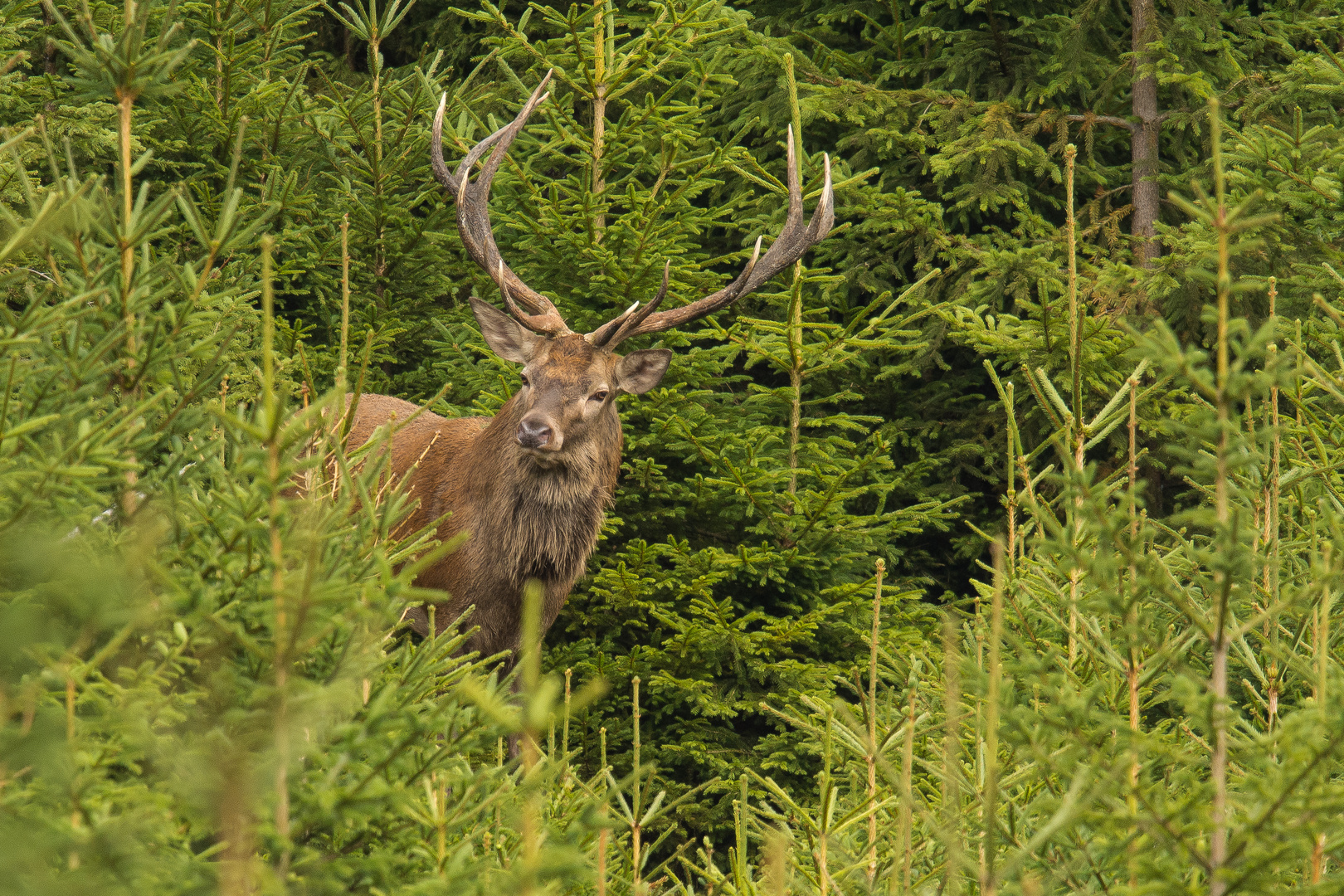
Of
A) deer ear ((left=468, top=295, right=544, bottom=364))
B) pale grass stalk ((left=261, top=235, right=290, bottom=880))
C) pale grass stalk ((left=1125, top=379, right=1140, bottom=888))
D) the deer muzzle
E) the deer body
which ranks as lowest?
the deer body

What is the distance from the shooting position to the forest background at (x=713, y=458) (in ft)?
6.42

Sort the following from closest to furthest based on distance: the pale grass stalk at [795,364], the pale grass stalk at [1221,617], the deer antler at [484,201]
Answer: the pale grass stalk at [1221,617] < the deer antler at [484,201] < the pale grass stalk at [795,364]

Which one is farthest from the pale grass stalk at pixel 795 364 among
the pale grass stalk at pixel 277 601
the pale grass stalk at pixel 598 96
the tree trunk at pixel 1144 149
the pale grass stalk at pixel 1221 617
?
the pale grass stalk at pixel 277 601

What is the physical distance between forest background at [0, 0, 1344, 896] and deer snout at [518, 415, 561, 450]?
882 mm

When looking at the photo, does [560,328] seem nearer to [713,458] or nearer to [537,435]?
[537,435]

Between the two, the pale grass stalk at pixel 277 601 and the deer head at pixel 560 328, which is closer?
the pale grass stalk at pixel 277 601

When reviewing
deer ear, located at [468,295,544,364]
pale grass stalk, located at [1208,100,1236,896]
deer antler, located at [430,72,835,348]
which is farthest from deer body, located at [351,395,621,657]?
pale grass stalk, located at [1208,100,1236,896]

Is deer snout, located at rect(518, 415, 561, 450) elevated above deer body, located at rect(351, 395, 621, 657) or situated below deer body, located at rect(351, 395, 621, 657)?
above

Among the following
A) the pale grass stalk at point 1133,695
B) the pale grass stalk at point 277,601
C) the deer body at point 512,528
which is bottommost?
the deer body at point 512,528

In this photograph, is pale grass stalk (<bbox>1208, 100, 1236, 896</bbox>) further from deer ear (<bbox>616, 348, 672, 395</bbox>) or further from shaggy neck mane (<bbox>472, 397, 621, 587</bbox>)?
deer ear (<bbox>616, 348, 672, 395</bbox>)

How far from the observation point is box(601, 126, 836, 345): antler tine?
6.54m

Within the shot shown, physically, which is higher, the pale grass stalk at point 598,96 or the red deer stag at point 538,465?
the pale grass stalk at point 598,96

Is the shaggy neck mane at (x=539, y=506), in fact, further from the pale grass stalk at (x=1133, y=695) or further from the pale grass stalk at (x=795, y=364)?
the pale grass stalk at (x=1133, y=695)

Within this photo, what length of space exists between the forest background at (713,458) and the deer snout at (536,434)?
0.88 m
